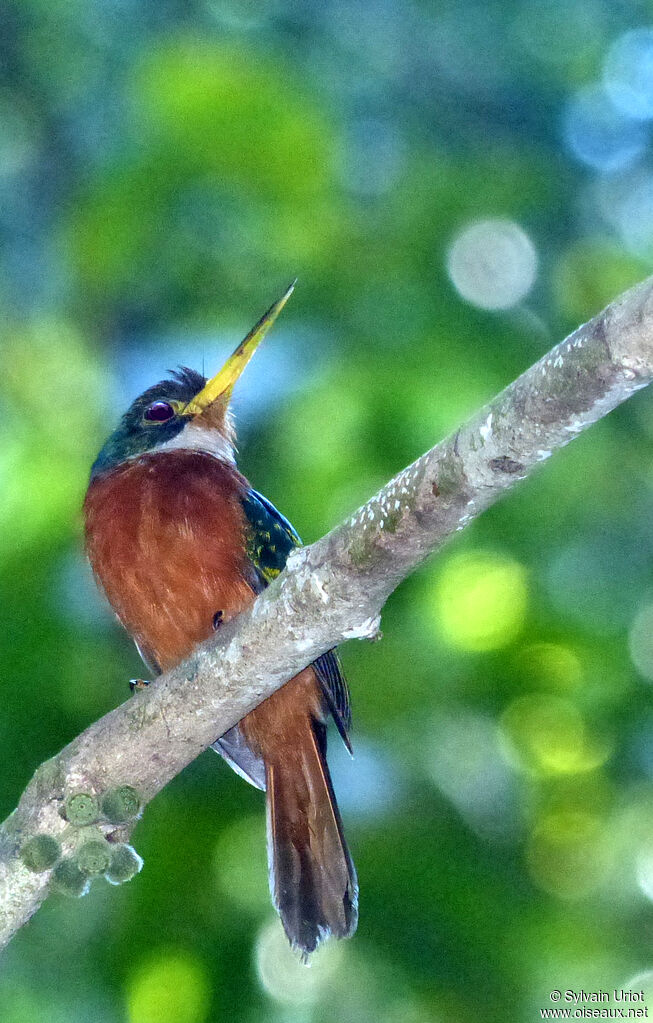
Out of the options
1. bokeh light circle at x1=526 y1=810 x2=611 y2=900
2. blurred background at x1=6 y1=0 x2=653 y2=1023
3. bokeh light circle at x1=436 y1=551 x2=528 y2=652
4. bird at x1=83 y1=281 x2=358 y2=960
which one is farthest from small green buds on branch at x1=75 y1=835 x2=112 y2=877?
bokeh light circle at x1=526 y1=810 x2=611 y2=900

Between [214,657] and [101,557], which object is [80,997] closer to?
[101,557]

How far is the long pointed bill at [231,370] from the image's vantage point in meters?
4.00

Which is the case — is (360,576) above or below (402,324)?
above

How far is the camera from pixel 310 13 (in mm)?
5445

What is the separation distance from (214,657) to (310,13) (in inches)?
141

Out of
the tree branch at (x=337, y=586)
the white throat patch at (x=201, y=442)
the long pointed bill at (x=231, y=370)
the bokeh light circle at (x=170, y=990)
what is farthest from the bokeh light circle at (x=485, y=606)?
the tree branch at (x=337, y=586)

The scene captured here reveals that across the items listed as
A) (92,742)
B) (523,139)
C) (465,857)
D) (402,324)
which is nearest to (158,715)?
(92,742)

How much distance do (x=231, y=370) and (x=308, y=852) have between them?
1.67 m

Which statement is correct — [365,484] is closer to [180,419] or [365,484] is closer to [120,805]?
[180,419]

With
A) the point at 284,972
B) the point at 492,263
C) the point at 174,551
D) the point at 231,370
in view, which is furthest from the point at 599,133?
the point at 284,972

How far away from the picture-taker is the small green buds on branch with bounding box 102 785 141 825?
2.94 m

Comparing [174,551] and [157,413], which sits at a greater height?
[157,413]

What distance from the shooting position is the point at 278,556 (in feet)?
12.6

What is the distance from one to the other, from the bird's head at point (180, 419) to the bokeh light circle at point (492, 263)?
656mm
